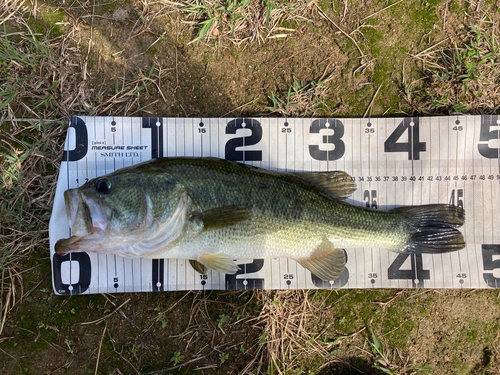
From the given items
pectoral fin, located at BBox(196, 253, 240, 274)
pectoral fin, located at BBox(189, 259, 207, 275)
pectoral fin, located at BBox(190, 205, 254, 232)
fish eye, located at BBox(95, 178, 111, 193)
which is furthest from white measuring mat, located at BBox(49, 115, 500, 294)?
pectoral fin, located at BBox(190, 205, 254, 232)

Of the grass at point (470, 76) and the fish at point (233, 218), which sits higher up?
the grass at point (470, 76)

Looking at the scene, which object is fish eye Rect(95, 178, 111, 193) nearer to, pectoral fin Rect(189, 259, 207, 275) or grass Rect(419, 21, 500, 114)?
pectoral fin Rect(189, 259, 207, 275)

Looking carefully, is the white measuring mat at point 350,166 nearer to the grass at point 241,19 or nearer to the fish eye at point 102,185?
the fish eye at point 102,185

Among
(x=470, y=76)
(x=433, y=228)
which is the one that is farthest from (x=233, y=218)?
(x=470, y=76)

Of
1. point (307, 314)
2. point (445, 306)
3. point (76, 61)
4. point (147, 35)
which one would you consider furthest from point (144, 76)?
point (445, 306)

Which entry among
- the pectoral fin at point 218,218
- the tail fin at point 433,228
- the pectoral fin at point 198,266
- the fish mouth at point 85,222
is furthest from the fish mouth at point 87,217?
the tail fin at point 433,228

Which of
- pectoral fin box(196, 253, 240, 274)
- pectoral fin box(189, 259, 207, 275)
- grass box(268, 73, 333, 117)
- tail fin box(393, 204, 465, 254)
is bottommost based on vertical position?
pectoral fin box(189, 259, 207, 275)

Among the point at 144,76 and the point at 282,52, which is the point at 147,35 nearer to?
the point at 144,76
